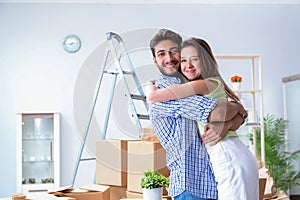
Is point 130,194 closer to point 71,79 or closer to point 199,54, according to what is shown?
point 199,54

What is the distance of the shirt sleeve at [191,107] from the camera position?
55.0 inches

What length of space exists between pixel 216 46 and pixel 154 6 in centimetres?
85

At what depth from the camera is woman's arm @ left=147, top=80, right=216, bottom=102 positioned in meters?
1.39

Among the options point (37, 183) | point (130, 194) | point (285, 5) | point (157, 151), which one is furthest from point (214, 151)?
point (285, 5)

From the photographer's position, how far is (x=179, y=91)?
4.57ft

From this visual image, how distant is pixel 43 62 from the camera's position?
5047mm

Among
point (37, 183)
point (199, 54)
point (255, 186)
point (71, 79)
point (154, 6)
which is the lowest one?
point (37, 183)

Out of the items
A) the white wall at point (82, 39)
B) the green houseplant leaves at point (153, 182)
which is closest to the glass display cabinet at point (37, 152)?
the white wall at point (82, 39)

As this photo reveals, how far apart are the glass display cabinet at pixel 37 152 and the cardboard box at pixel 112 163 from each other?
2.17 metres

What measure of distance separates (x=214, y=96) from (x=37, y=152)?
11.9 ft

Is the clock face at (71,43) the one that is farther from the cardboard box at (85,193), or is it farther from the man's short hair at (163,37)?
the man's short hair at (163,37)

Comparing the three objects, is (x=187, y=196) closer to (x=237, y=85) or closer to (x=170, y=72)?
(x=170, y=72)

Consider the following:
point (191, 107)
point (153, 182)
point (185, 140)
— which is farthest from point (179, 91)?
point (153, 182)

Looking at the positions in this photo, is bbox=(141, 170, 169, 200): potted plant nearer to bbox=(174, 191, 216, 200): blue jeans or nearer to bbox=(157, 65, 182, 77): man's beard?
bbox=(174, 191, 216, 200): blue jeans
